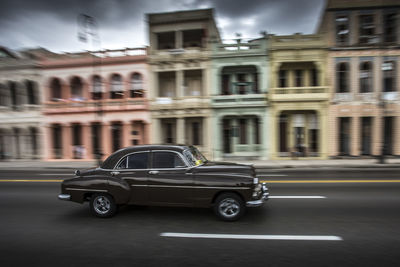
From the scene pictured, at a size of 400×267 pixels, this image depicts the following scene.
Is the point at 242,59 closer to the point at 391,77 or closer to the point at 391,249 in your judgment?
the point at 391,77

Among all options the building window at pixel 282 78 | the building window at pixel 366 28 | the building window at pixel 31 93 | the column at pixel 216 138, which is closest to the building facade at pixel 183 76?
the column at pixel 216 138

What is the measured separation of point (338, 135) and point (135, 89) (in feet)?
56.8

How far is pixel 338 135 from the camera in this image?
57.9 ft

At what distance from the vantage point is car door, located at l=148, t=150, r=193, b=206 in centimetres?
526

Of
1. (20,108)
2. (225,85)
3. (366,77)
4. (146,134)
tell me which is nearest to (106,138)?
(146,134)

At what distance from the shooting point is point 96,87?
67.6 feet

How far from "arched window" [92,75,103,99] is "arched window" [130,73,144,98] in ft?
9.58

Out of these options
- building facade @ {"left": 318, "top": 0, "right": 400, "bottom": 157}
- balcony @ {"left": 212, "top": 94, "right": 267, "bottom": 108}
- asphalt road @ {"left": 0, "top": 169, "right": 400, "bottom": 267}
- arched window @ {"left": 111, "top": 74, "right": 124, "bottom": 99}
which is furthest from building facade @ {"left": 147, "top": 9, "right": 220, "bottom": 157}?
asphalt road @ {"left": 0, "top": 169, "right": 400, "bottom": 267}

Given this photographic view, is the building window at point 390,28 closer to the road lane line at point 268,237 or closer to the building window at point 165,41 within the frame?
the building window at point 165,41

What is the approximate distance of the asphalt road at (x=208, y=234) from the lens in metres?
3.68

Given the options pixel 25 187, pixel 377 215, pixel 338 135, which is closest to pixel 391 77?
pixel 338 135

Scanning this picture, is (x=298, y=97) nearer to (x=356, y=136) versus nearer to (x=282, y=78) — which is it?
(x=282, y=78)

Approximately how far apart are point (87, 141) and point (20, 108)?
753 centimetres

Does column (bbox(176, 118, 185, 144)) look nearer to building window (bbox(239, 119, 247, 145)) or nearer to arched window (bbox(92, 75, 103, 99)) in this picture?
building window (bbox(239, 119, 247, 145))
